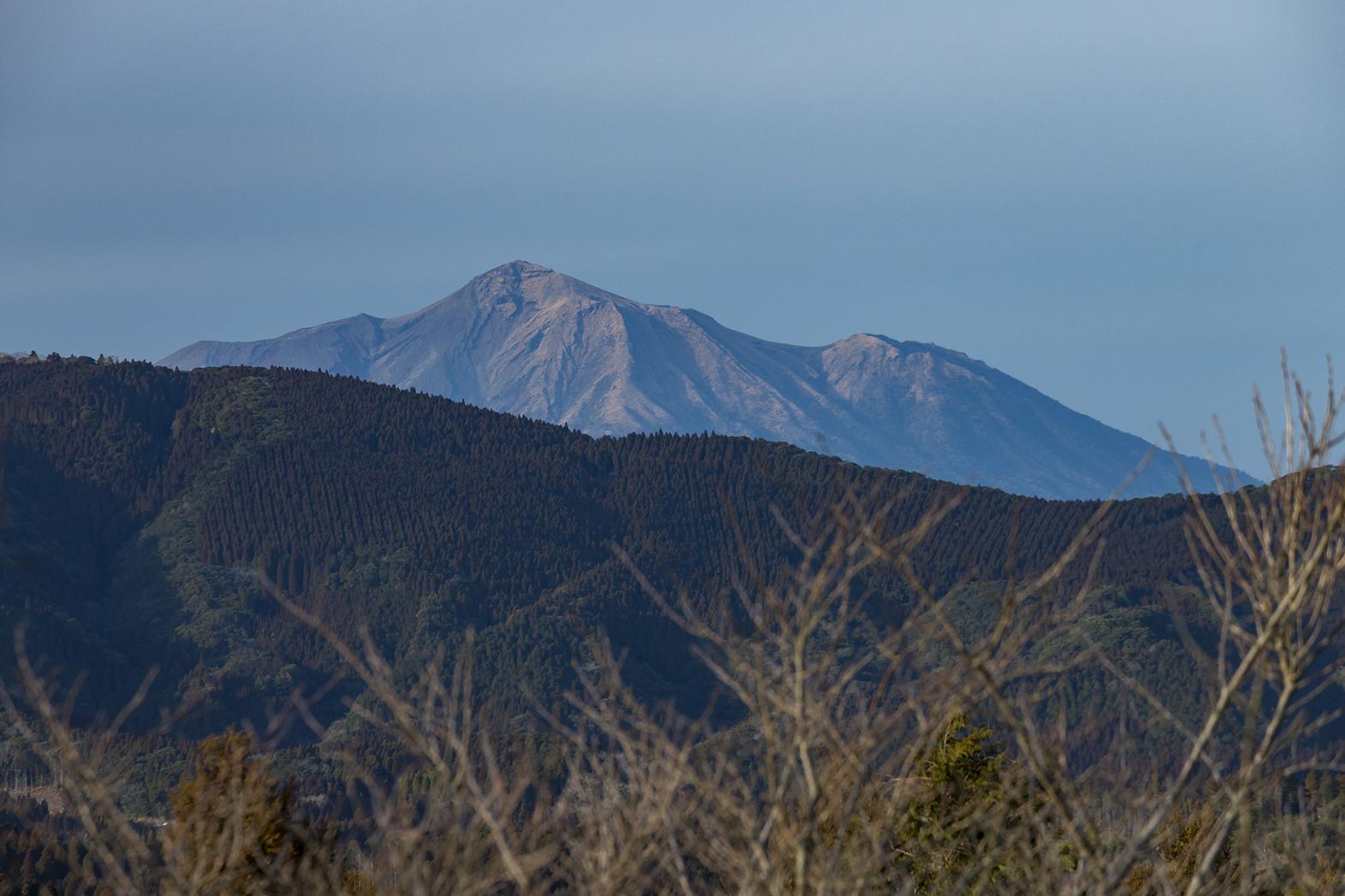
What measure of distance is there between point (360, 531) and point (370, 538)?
148cm

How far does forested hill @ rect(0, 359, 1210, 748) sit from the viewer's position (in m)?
149

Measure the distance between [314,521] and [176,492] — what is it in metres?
14.3

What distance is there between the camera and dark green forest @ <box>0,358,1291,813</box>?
479 ft

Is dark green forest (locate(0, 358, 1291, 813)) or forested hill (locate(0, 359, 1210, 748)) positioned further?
forested hill (locate(0, 359, 1210, 748))

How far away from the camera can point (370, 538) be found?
173 meters

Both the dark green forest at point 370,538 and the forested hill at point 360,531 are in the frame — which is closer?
Answer: the dark green forest at point 370,538

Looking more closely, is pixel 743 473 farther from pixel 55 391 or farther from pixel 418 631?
pixel 55 391

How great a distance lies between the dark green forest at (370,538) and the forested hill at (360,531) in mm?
272

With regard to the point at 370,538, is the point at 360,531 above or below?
above

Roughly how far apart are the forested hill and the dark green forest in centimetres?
27

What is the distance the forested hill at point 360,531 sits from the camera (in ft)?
489

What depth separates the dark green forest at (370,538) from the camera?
146 meters

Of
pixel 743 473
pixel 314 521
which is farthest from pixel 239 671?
pixel 743 473

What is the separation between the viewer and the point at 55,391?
585 feet
